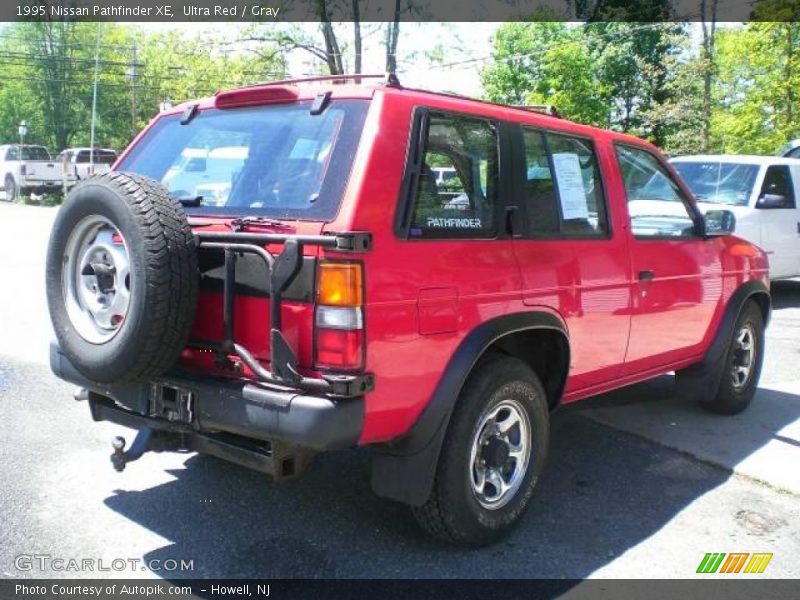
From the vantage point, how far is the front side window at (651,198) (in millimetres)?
4508

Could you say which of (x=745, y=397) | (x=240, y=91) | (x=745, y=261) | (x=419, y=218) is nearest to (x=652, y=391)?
(x=745, y=397)

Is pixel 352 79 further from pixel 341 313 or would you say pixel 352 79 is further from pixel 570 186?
pixel 570 186

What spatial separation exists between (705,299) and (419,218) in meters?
2.73

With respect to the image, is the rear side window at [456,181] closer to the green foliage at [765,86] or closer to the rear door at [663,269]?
the rear door at [663,269]

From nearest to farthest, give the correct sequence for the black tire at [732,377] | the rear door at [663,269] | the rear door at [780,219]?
the rear door at [663,269] → the black tire at [732,377] → the rear door at [780,219]

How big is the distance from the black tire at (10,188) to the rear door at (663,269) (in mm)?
31267

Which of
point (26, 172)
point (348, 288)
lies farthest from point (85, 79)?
point (348, 288)

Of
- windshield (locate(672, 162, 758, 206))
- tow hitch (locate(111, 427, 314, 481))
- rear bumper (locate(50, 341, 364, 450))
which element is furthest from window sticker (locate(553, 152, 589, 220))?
windshield (locate(672, 162, 758, 206))

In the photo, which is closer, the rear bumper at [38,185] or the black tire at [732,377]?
the black tire at [732,377]

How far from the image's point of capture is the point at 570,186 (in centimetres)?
402

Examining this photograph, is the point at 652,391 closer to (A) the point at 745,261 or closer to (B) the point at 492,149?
(A) the point at 745,261

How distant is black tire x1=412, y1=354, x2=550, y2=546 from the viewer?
326 cm

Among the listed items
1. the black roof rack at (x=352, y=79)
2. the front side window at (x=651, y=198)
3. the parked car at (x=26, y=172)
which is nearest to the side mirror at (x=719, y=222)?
the front side window at (x=651, y=198)

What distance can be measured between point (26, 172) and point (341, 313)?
1236 inches
